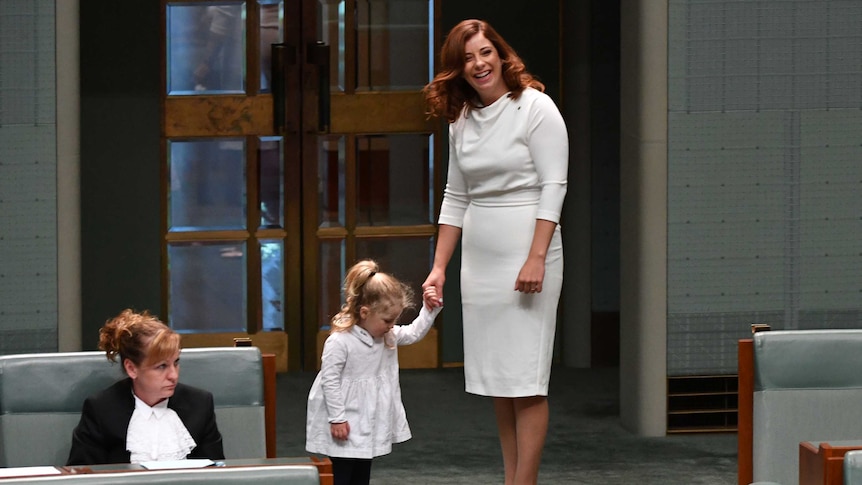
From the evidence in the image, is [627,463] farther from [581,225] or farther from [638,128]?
[581,225]

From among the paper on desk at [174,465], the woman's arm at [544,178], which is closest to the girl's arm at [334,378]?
the woman's arm at [544,178]

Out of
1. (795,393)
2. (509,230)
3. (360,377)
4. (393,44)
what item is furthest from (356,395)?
(393,44)

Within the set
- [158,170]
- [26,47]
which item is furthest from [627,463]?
[158,170]

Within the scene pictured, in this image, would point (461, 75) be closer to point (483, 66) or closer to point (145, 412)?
point (483, 66)

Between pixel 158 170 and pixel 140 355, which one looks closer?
pixel 140 355

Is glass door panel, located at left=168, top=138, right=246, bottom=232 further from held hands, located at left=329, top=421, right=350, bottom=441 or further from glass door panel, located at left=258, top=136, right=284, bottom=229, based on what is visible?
held hands, located at left=329, top=421, right=350, bottom=441

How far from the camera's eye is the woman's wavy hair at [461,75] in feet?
12.1

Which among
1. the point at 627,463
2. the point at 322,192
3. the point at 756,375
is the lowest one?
the point at 627,463

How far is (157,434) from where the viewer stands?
290cm

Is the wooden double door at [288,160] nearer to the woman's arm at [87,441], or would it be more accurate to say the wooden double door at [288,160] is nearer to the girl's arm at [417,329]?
the girl's arm at [417,329]

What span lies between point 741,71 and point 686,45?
0.25 metres

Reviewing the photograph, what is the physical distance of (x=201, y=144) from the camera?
275 inches

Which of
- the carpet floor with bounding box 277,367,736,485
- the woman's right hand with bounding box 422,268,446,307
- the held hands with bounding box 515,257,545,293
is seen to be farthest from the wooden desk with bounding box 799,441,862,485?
the carpet floor with bounding box 277,367,736,485

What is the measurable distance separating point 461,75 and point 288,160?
335cm
